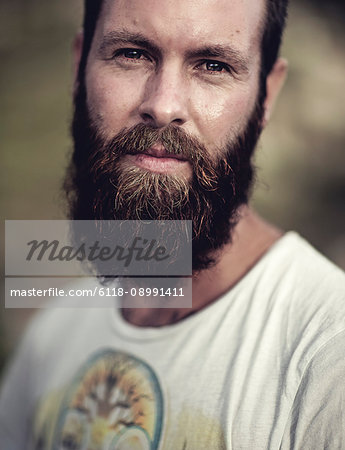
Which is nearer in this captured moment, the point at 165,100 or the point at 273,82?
the point at 165,100

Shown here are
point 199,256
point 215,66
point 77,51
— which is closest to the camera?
point 215,66

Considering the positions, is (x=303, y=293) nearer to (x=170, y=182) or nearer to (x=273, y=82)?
(x=170, y=182)

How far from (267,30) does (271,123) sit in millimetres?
4023

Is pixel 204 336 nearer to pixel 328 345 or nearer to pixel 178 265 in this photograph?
pixel 178 265

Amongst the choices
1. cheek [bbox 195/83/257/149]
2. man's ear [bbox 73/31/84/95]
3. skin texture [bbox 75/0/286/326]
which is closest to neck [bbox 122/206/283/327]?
skin texture [bbox 75/0/286/326]

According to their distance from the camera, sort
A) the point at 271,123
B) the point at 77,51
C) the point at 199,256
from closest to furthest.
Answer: the point at 199,256 → the point at 77,51 → the point at 271,123

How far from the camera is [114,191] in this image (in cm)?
171

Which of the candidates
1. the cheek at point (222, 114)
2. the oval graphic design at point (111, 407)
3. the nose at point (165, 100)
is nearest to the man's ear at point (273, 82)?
the cheek at point (222, 114)

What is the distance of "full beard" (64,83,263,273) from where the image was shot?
1.66 m

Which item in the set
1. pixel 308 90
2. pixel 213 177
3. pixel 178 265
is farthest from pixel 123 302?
pixel 308 90

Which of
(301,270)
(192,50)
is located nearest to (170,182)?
(192,50)

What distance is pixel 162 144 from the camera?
163 cm

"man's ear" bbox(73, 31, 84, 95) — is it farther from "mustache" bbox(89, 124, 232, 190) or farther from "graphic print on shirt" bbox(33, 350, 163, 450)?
"graphic print on shirt" bbox(33, 350, 163, 450)

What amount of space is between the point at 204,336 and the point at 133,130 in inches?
30.9
